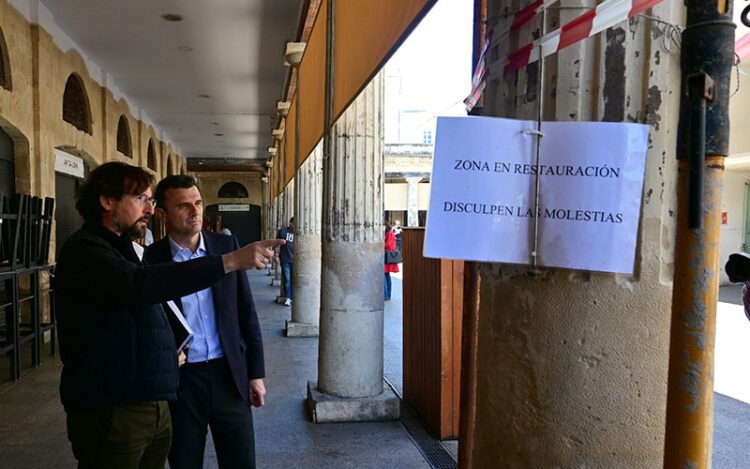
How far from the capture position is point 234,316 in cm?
273

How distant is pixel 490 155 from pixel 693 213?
0.43 meters

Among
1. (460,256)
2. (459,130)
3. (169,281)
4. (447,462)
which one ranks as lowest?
(447,462)

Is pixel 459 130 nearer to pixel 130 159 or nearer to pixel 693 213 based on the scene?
pixel 693 213

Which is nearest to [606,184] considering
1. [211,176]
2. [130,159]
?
[130,159]

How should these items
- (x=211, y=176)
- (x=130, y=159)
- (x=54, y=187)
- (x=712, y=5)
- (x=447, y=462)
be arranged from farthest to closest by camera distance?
(x=211, y=176) < (x=130, y=159) < (x=54, y=187) < (x=447, y=462) < (x=712, y=5)

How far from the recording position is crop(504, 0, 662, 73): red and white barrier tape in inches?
45.3

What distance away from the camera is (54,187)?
9.32 m

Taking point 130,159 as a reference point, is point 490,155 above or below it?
below

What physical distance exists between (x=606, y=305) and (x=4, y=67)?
28.6 ft

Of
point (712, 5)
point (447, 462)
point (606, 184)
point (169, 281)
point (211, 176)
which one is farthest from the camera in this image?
point (211, 176)

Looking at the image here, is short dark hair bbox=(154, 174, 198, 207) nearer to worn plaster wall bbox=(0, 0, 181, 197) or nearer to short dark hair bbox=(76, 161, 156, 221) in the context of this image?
short dark hair bbox=(76, 161, 156, 221)

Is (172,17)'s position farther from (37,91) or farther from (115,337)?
(115,337)

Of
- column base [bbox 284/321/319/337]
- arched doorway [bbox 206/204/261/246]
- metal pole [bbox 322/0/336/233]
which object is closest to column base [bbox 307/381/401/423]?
Result: metal pole [bbox 322/0/336/233]

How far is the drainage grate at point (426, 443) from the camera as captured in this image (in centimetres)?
397
